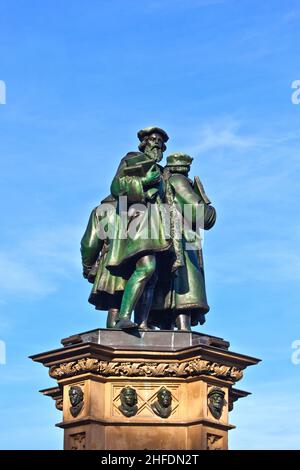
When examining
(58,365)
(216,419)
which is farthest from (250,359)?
(58,365)

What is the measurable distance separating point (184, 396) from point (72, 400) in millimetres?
1831

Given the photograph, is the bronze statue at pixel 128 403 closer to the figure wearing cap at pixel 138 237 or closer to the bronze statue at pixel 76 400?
the bronze statue at pixel 76 400

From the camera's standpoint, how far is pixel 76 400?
3081 centimetres

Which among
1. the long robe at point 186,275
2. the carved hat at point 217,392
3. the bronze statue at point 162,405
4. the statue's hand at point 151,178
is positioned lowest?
the bronze statue at point 162,405

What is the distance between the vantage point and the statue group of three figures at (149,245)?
104 ft

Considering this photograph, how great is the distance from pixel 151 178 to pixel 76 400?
4.03 metres

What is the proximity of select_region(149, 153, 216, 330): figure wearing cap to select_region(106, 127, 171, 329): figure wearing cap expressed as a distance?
38 cm

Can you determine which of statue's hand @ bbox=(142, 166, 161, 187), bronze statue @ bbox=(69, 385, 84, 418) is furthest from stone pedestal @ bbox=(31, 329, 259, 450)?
statue's hand @ bbox=(142, 166, 161, 187)

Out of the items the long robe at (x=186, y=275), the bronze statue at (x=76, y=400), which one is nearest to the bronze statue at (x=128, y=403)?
the bronze statue at (x=76, y=400)

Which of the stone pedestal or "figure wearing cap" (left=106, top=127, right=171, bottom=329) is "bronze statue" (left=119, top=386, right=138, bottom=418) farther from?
"figure wearing cap" (left=106, top=127, right=171, bottom=329)

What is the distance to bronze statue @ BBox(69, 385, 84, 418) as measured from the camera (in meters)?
30.8

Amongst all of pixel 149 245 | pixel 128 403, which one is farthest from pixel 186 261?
pixel 128 403

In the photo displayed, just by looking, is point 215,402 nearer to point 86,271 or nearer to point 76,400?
point 76,400
